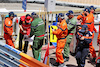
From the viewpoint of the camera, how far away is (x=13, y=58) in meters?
4.59

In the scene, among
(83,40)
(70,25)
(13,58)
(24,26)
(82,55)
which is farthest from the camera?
(24,26)

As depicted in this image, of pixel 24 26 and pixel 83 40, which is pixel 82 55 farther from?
pixel 24 26

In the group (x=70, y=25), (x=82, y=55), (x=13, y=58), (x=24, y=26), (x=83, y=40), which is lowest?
(x=82, y=55)

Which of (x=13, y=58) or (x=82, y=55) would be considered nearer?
(x=13, y=58)

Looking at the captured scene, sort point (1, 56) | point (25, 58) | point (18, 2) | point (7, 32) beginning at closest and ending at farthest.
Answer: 1. point (25, 58)
2. point (1, 56)
3. point (7, 32)
4. point (18, 2)

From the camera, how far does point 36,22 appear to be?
5637 mm

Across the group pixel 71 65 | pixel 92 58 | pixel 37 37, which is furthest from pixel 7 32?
pixel 92 58

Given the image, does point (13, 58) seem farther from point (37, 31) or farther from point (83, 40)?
point (83, 40)

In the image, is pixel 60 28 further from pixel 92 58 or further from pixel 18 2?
pixel 18 2

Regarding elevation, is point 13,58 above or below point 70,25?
below

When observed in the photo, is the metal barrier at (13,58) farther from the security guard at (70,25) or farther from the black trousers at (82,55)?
the security guard at (70,25)

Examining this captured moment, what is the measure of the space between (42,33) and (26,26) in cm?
115

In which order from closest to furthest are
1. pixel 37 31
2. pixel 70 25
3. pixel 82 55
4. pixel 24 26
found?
pixel 82 55, pixel 37 31, pixel 70 25, pixel 24 26

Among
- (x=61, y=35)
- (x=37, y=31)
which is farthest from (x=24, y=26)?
(x=61, y=35)
